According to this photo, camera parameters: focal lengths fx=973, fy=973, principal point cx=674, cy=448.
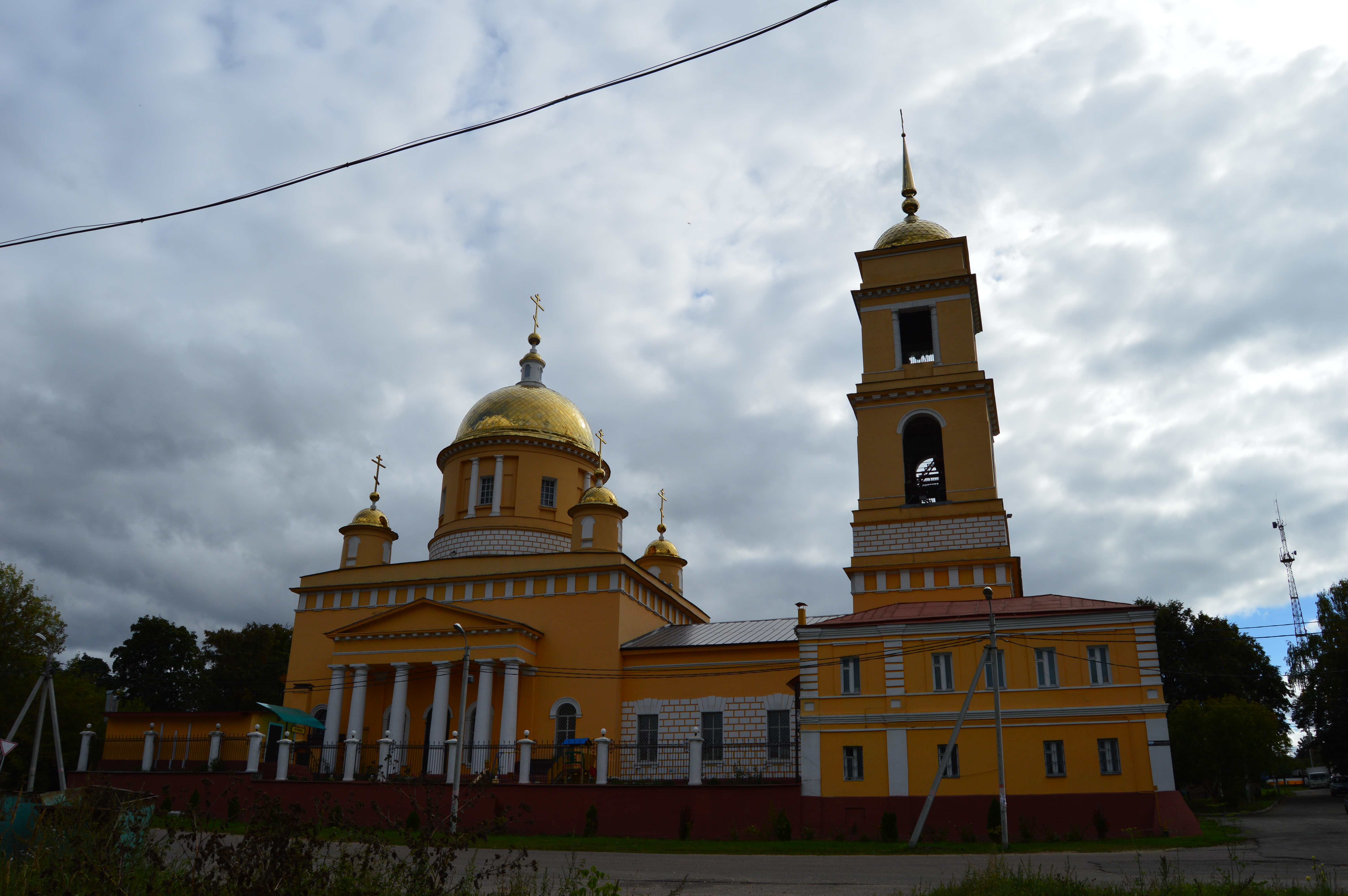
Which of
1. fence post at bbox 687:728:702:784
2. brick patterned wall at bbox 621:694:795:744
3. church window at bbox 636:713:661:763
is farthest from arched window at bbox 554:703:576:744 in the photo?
fence post at bbox 687:728:702:784

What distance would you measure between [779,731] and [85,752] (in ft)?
68.3

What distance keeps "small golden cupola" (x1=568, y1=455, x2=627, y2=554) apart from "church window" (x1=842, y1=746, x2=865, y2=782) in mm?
11433

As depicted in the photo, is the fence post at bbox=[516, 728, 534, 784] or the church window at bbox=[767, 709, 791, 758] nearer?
the fence post at bbox=[516, 728, 534, 784]

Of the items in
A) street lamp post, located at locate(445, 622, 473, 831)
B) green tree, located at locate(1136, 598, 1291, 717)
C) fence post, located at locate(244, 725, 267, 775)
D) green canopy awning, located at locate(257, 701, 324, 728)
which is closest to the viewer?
street lamp post, located at locate(445, 622, 473, 831)

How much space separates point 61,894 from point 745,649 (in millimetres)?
23078

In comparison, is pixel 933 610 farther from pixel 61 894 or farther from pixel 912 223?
pixel 61 894

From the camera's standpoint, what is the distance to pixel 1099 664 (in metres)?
21.5

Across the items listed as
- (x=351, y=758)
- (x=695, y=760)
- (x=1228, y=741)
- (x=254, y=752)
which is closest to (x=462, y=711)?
(x=351, y=758)

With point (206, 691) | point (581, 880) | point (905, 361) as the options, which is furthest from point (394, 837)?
point (206, 691)

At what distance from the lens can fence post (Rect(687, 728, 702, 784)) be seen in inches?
917

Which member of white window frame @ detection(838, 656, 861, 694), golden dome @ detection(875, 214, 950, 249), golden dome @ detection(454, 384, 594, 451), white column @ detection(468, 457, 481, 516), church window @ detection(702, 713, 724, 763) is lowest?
church window @ detection(702, 713, 724, 763)

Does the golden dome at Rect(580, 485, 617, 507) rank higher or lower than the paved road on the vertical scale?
higher

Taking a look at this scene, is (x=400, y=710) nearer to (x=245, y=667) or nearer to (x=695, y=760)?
(x=695, y=760)

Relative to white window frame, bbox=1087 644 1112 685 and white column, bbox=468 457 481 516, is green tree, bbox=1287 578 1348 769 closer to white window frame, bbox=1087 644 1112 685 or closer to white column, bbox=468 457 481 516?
white window frame, bbox=1087 644 1112 685
